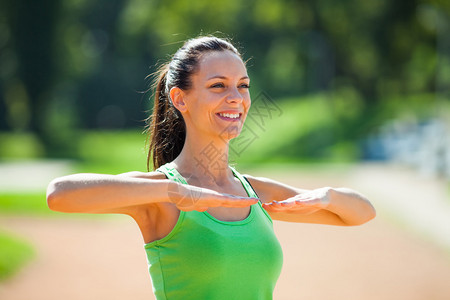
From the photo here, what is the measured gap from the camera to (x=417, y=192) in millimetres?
16594

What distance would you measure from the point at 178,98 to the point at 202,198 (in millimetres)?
699

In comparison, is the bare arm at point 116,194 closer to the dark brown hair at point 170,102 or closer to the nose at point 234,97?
the nose at point 234,97

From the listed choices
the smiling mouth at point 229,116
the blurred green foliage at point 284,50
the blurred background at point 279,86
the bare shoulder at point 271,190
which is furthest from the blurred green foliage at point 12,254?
the blurred green foliage at point 284,50

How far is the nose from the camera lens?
2607 millimetres

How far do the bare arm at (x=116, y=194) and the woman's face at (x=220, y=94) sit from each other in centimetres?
48

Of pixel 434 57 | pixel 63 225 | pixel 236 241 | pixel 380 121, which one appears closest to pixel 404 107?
pixel 380 121

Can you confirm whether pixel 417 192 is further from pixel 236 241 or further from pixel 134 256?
pixel 236 241

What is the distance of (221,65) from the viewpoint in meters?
2.66

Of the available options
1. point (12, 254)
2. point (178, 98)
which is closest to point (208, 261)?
point (178, 98)

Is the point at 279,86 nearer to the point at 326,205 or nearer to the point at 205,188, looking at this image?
the point at 326,205

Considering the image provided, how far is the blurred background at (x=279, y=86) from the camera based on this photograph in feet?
79.6

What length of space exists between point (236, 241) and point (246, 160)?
88.4ft

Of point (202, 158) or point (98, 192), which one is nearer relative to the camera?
point (98, 192)

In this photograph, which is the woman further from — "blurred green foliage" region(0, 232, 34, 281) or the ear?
"blurred green foliage" region(0, 232, 34, 281)
